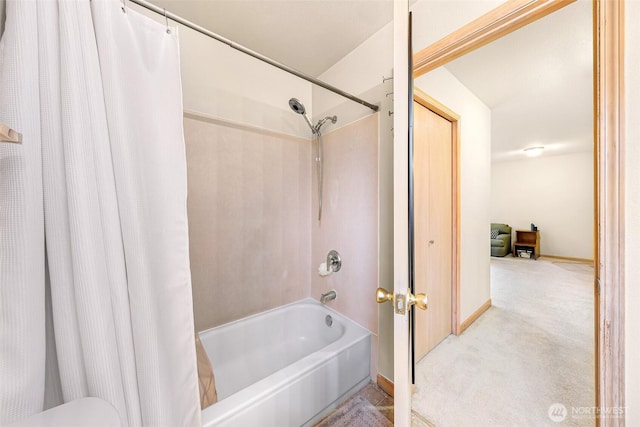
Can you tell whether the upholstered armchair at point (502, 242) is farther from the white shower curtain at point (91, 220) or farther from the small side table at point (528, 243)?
the white shower curtain at point (91, 220)

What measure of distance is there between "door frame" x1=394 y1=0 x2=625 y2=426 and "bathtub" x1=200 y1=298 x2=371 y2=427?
0.58 metres

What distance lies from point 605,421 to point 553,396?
912mm

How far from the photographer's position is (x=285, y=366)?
5.44 feet

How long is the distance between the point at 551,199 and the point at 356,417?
13.3 ft

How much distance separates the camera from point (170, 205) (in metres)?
0.76

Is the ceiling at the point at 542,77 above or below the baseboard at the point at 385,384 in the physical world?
above

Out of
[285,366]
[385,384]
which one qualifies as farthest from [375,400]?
[285,366]

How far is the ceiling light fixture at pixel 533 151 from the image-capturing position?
10.9 ft

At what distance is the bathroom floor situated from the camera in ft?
4.09

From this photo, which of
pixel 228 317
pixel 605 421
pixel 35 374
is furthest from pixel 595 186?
pixel 228 317
